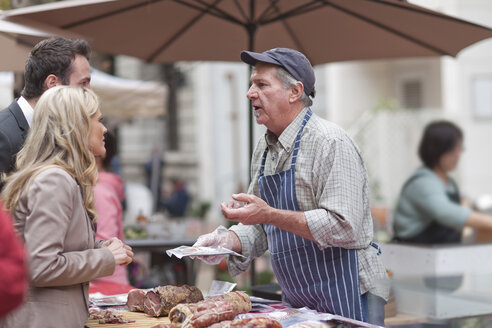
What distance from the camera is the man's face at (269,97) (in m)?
3.06

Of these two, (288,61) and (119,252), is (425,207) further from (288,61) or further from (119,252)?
(119,252)

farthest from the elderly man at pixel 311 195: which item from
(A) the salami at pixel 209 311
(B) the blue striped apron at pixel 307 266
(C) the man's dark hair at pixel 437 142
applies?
(C) the man's dark hair at pixel 437 142

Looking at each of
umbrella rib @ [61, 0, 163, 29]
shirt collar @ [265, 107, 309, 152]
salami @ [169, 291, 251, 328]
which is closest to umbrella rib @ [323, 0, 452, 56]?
umbrella rib @ [61, 0, 163, 29]

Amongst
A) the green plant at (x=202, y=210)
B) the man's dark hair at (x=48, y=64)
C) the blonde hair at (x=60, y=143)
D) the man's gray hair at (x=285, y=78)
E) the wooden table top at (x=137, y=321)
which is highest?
the man's dark hair at (x=48, y=64)

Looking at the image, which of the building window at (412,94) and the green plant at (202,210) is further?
the building window at (412,94)

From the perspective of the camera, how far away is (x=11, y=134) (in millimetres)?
3078

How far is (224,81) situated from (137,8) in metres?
13.7

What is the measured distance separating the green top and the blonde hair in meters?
3.04

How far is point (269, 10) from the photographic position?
5148mm

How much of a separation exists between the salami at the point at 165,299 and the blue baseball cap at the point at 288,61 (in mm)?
974

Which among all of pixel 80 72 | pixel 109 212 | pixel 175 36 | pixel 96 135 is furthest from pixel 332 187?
pixel 175 36

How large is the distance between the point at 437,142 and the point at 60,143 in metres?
3.41

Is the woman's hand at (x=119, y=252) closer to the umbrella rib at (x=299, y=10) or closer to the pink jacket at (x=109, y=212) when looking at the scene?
the pink jacket at (x=109, y=212)

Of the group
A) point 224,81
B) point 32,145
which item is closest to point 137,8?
point 32,145
